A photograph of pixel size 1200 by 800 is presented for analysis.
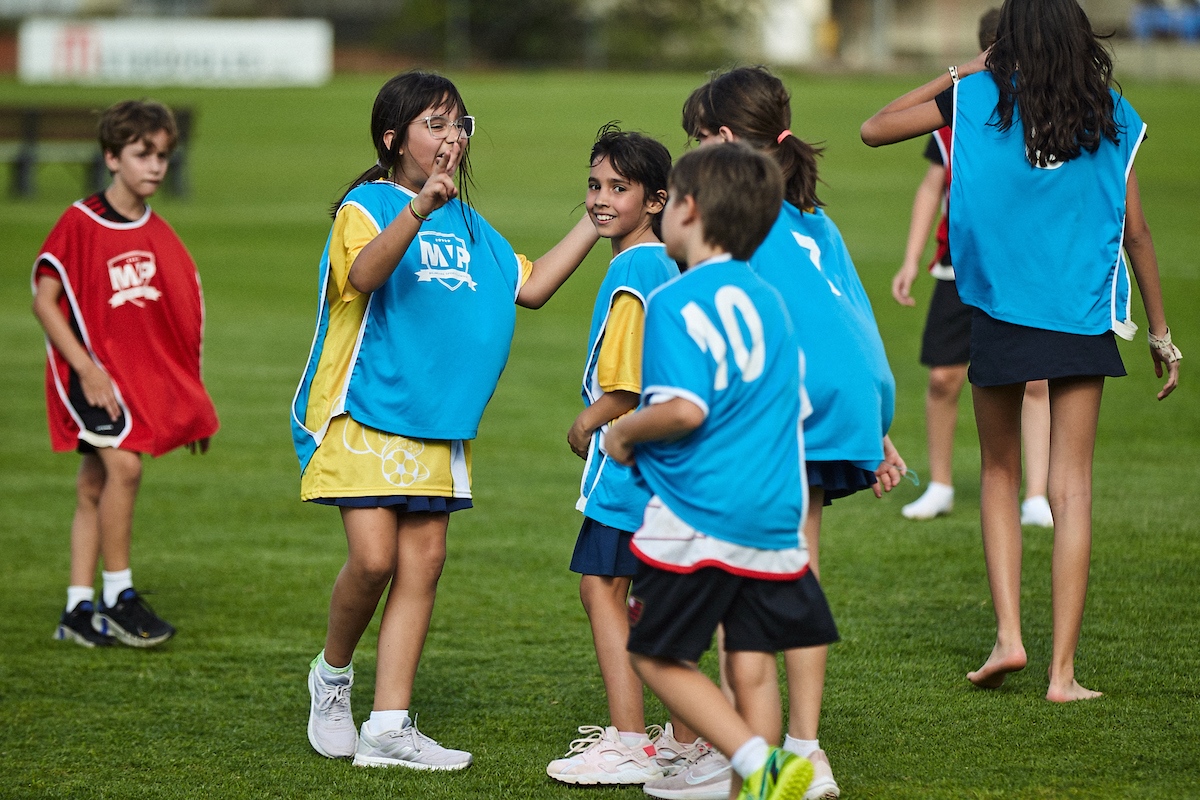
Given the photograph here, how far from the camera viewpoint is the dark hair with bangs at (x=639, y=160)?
3.85 metres

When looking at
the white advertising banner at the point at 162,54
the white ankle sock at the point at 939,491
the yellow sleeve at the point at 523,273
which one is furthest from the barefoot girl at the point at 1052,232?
the white advertising banner at the point at 162,54

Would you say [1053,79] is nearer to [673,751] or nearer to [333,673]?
[673,751]

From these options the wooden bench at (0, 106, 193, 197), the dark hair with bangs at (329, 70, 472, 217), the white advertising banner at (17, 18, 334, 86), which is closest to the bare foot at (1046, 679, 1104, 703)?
the dark hair with bangs at (329, 70, 472, 217)

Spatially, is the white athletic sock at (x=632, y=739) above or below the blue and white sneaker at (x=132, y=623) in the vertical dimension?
above

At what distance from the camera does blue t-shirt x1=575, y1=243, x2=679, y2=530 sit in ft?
12.4

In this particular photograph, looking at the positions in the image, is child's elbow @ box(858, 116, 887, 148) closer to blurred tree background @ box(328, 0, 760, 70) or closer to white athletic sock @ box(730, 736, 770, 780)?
white athletic sock @ box(730, 736, 770, 780)

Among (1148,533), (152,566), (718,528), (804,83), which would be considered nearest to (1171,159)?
(804,83)

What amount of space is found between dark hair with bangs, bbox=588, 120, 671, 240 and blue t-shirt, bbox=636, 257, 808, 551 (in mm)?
710

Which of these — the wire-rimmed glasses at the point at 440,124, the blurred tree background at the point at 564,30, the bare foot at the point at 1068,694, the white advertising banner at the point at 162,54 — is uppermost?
the blurred tree background at the point at 564,30

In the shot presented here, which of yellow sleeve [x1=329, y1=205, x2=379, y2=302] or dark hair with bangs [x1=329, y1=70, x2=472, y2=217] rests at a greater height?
dark hair with bangs [x1=329, y1=70, x2=472, y2=217]

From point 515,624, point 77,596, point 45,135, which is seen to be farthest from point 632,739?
point 45,135

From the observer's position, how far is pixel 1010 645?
439cm

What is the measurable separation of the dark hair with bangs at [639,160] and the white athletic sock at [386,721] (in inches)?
57.9

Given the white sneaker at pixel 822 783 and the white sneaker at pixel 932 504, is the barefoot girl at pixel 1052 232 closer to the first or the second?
the white sneaker at pixel 822 783
